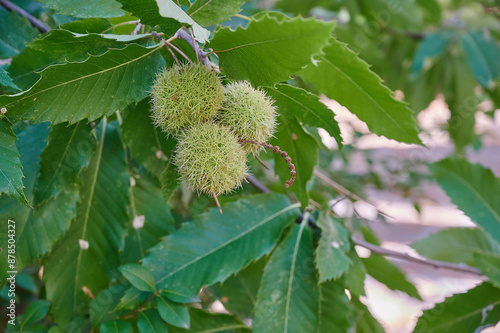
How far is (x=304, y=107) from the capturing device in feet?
2.64

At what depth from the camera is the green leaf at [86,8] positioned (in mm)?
770

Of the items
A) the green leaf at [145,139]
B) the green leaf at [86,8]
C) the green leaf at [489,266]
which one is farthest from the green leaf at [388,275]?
the green leaf at [86,8]

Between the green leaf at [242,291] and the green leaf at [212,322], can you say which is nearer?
the green leaf at [212,322]

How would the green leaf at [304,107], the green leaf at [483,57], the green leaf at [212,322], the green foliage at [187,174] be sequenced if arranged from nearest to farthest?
the green foliage at [187,174], the green leaf at [304,107], the green leaf at [212,322], the green leaf at [483,57]

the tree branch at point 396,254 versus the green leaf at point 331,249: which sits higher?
the green leaf at point 331,249

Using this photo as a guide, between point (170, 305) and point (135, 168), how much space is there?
0.41 meters

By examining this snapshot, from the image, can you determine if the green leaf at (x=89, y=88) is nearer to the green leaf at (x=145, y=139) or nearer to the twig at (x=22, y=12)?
the green leaf at (x=145, y=139)

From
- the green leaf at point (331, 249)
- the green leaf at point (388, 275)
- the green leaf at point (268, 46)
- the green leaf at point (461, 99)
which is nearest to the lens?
the green leaf at point (268, 46)

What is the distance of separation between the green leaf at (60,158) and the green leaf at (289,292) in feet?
1.78

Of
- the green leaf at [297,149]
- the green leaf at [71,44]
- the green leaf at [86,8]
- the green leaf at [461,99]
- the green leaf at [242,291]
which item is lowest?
the green leaf at [461,99]

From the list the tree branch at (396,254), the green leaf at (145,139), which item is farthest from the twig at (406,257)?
the green leaf at (145,139)

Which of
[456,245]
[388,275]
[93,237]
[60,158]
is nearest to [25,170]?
[60,158]

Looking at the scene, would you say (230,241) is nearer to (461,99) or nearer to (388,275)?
(388,275)

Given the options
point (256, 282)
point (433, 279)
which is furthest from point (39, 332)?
point (433, 279)
